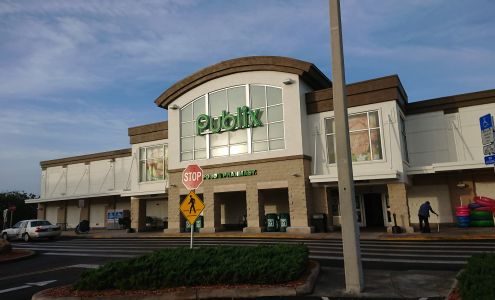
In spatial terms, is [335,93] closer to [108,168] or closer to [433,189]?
[433,189]

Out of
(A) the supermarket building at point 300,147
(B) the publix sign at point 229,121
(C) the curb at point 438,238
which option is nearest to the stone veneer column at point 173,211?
(A) the supermarket building at point 300,147

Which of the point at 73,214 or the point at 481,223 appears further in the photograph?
the point at 73,214

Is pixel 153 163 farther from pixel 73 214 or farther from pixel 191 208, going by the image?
pixel 191 208

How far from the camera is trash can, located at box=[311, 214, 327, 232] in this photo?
913 inches

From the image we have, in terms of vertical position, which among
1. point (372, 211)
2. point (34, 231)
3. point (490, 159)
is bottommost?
point (34, 231)

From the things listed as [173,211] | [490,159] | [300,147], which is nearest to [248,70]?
[300,147]

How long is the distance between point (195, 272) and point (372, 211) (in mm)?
20551

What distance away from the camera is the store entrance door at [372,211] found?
85.4 feet

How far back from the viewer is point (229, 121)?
89.4 feet

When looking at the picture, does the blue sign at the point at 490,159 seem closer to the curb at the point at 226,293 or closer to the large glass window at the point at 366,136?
the curb at the point at 226,293

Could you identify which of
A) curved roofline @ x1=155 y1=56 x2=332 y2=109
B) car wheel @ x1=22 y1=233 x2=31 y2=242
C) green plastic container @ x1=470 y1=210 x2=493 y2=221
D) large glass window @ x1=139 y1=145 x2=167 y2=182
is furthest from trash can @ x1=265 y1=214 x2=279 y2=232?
car wheel @ x1=22 y1=233 x2=31 y2=242

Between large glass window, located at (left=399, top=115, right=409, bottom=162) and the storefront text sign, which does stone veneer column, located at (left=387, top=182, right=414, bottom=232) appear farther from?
the storefront text sign

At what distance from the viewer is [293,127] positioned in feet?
81.4

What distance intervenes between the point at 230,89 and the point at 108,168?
18.4m
